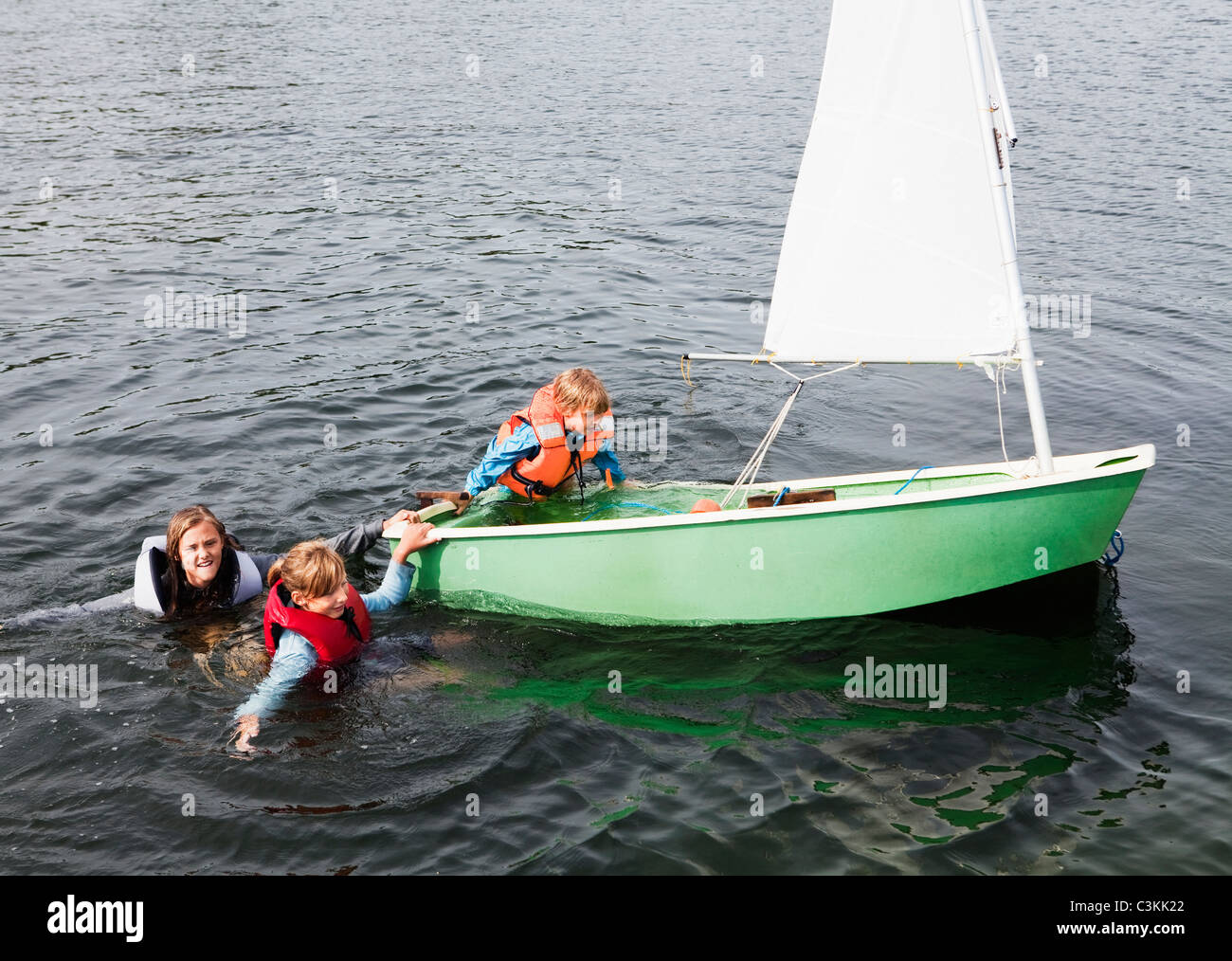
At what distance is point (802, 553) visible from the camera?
6.04 metres

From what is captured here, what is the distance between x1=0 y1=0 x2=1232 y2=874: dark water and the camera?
5207 mm

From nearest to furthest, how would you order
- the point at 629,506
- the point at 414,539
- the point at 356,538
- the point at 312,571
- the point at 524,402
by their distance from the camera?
the point at 312,571
the point at 414,539
the point at 356,538
the point at 629,506
the point at 524,402

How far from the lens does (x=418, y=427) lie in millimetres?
9477

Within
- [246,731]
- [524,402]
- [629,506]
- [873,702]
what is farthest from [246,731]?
[524,402]

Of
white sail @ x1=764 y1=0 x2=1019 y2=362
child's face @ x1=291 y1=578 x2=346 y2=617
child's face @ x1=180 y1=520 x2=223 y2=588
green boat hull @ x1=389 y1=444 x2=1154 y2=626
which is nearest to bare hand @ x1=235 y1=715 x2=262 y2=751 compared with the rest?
child's face @ x1=291 y1=578 x2=346 y2=617

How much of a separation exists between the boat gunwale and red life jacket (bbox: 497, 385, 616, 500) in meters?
0.46

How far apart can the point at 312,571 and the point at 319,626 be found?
A: 15.0 inches

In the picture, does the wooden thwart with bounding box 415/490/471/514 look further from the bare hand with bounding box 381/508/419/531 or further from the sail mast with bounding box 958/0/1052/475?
the sail mast with bounding box 958/0/1052/475

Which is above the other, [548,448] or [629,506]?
[548,448]

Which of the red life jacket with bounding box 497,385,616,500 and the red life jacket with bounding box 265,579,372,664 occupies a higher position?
the red life jacket with bounding box 497,385,616,500

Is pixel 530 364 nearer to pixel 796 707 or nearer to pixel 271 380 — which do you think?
pixel 271 380

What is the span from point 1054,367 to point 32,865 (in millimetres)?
9214

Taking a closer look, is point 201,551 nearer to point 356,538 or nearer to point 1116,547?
point 356,538

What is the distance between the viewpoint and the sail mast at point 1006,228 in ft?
18.4
